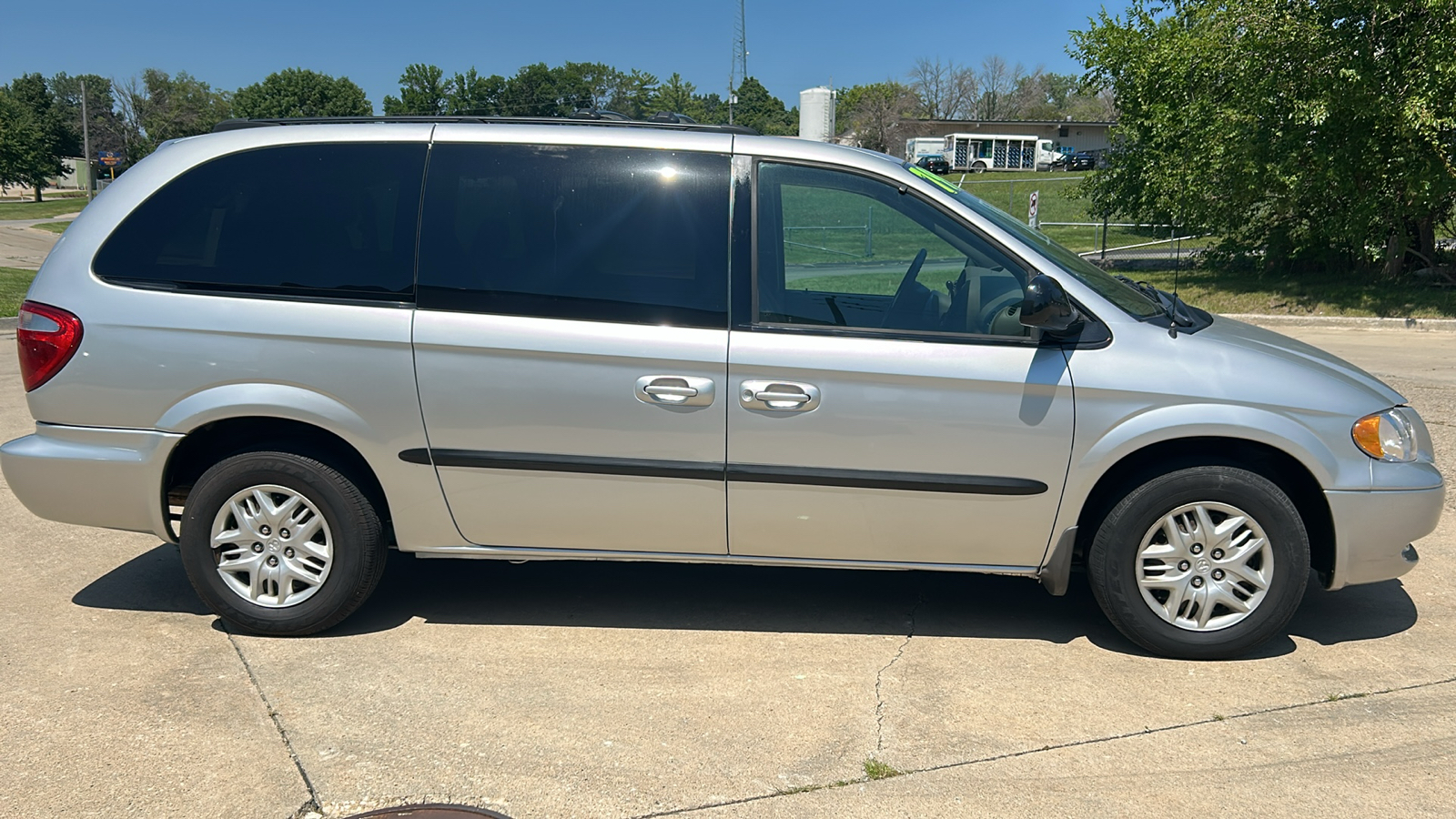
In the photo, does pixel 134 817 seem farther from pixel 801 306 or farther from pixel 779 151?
pixel 779 151

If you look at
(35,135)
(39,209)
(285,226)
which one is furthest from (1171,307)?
(35,135)

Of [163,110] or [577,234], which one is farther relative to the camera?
[163,110]

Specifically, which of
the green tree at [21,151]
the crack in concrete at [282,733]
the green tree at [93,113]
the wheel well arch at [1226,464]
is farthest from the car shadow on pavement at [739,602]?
the green tree at [93,113]

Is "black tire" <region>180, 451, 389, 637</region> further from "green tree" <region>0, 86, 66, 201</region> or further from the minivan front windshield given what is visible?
"green tree" <region>0, 86, 66, 201</region>

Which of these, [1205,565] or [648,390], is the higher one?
[648,390]

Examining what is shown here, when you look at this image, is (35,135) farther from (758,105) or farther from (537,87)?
(758,105)

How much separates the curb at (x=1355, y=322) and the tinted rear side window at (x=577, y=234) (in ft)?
39.0

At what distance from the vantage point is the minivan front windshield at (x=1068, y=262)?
159 inches

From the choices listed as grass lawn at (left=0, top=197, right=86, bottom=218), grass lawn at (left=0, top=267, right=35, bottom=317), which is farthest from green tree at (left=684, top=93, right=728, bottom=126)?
grass lawn at (left=0, top=267, right=35, bottom=317)

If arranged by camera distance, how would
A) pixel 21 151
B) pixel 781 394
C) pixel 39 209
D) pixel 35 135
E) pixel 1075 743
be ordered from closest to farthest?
pixel 1075 743 → pixel 781 394 → pixel 39 209 → pixel 21 151 → pixel 35 135

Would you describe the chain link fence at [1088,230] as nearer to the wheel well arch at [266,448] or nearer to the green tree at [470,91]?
the wheel well arch at [266,448]

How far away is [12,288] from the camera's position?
54.8ft

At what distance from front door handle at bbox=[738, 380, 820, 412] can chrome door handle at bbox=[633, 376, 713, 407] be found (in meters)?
0.13

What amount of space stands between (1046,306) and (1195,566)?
114 centimetres
